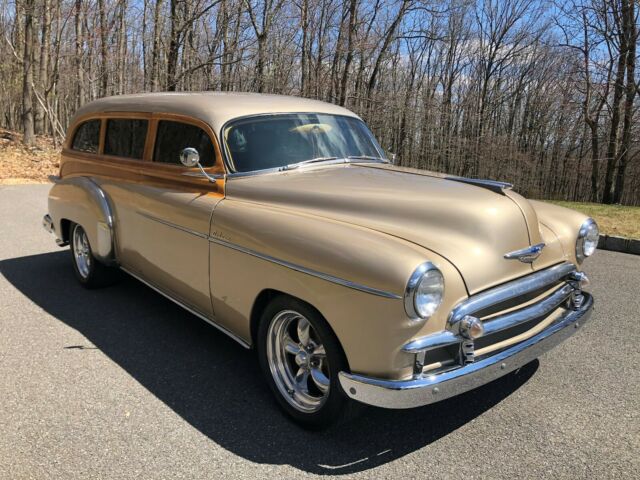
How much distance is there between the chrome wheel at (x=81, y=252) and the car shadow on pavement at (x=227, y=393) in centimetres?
33

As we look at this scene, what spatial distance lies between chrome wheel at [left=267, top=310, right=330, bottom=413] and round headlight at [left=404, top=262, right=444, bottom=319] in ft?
2.23

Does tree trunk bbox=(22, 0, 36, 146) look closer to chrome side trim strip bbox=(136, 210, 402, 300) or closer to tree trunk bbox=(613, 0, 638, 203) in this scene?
chrome side trim strip bbox=(136, 210, 402, 300)

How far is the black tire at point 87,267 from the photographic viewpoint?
504cm

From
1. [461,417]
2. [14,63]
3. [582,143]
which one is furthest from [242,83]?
[461,417]

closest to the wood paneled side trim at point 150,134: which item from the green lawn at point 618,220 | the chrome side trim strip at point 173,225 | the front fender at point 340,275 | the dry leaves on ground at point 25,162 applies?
the chrome side trim strip at point 173,225

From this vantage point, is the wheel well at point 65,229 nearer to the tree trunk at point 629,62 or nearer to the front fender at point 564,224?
the front fender at point 564,224

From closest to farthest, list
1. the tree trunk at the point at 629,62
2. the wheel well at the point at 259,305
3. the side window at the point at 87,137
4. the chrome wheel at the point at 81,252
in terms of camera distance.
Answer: the wheel well at the point at 259,305 < the side window at the point at 87,137 < the chrome wheel at the point at 81,252 < the tree trunk at the point at 629,62

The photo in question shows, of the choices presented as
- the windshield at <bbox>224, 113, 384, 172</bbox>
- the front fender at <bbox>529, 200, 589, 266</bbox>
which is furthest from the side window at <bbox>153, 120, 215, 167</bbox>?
the front fender at <bbox>529, 200, 589, 266</bbox>

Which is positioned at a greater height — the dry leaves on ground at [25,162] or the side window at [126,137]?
the side window at [126,137]

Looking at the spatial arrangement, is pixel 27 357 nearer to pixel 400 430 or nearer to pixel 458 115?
pixel 400 430

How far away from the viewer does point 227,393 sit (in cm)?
323

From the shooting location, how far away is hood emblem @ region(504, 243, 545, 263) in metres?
→ 2.80

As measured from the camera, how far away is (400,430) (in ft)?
9.34

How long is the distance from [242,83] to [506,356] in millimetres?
23936
